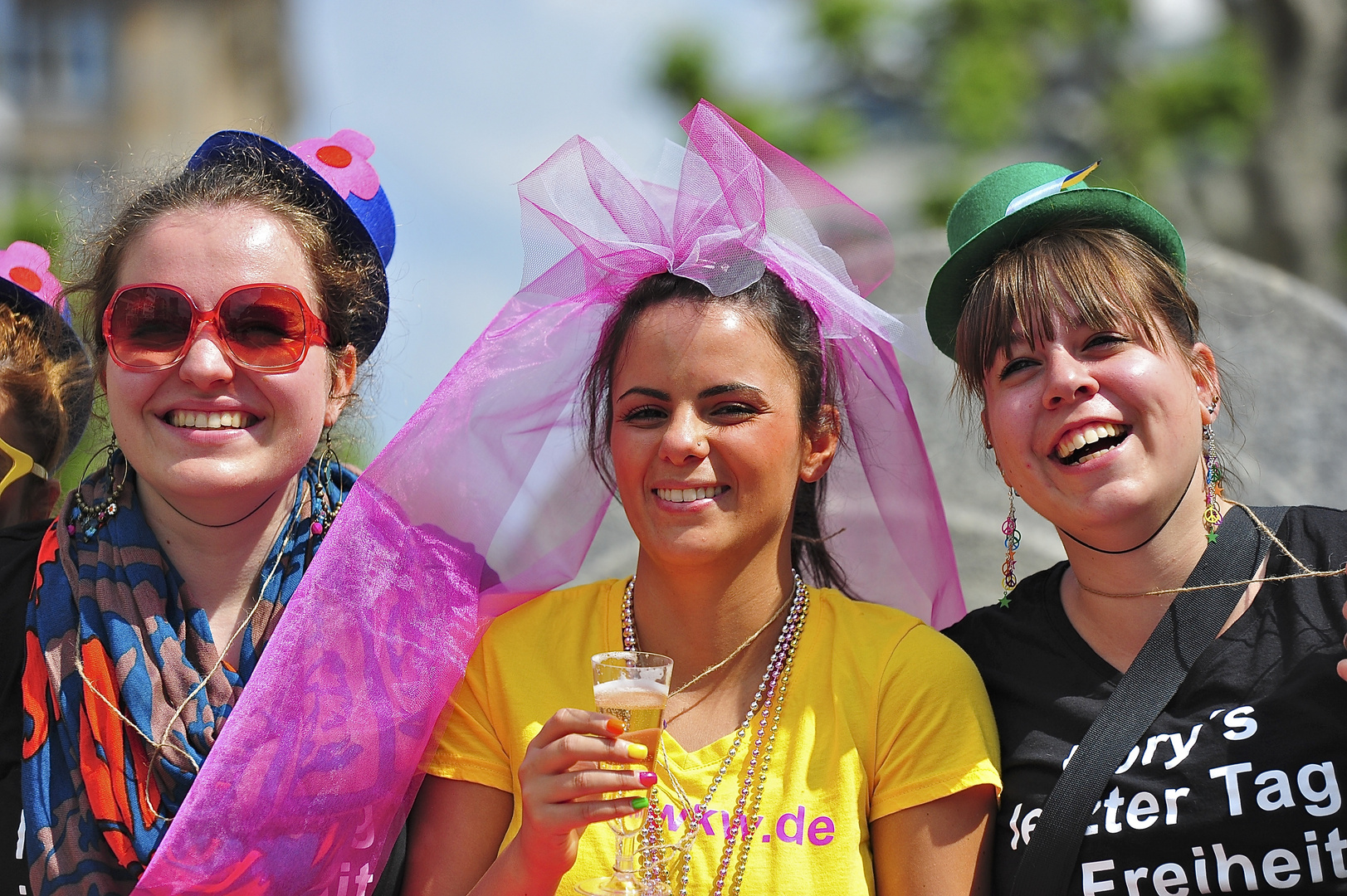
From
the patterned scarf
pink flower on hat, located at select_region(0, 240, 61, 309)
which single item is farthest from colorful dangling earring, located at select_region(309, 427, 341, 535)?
pink flower on hat, located at select_region(0, 240, 61, 309)

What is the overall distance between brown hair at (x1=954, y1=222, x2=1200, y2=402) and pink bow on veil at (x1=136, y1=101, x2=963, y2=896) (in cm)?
25

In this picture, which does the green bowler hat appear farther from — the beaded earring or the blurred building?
the blurred building

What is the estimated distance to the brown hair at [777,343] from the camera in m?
2.97

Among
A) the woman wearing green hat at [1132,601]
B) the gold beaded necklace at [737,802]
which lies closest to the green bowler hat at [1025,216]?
the woman wearing green hat at [1132,601]

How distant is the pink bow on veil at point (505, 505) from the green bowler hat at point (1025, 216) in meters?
0.22

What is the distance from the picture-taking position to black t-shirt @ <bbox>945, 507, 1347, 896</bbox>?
2.47m

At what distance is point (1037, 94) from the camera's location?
57.7 feet

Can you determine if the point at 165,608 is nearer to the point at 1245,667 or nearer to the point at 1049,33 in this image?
the point at 1245,667

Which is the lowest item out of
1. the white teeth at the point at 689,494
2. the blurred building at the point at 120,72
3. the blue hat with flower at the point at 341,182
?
the white teeth at the point at 689,494

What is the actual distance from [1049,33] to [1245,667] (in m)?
16.5

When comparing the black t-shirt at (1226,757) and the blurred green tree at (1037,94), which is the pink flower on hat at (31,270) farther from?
the blurred green tree at (1037,94)

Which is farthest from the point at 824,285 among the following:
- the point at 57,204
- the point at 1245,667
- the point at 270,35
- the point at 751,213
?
the point at 270,35

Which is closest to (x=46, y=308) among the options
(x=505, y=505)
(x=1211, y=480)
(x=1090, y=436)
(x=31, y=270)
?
(x=31, y=270)

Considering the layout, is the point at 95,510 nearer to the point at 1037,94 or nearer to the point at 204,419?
the point at 204,419
